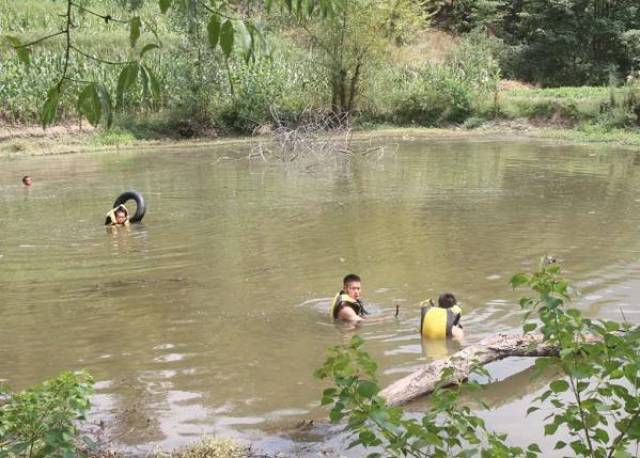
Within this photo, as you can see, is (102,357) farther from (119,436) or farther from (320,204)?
(320,204)

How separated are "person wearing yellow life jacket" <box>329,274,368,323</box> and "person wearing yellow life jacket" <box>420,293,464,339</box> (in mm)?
806

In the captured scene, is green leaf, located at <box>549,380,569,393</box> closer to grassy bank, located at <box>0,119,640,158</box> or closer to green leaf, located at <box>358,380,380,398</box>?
green leaf, located at <box>358,380,380,398</box>

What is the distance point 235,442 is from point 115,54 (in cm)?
3365

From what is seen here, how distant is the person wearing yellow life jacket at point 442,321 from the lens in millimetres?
8227

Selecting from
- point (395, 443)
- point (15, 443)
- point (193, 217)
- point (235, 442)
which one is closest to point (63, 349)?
point (235, 442)

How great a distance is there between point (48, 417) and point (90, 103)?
2221 millimetres

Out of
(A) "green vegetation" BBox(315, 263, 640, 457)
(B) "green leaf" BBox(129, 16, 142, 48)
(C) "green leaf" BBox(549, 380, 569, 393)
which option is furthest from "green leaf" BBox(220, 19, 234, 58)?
(C) "green leaf" BBox(549, 380, 569, 393)

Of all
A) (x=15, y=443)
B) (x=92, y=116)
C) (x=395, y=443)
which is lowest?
(x=15, y=443)

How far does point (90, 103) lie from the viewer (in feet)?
8.68

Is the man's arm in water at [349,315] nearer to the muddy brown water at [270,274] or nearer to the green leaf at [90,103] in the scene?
the muddy brown water at [270,274]

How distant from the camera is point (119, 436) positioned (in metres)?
5.95

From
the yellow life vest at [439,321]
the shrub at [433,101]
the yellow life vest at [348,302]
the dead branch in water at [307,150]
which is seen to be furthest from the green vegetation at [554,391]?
the shrub at [433,101]

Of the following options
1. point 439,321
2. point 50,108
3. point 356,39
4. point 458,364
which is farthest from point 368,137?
point 50,108

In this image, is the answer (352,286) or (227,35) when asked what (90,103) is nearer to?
(227,35)
